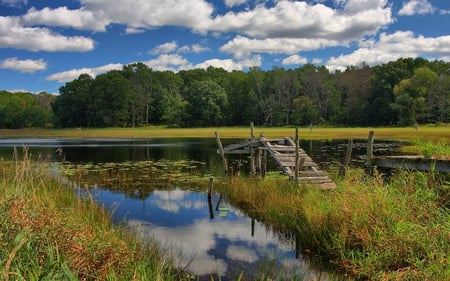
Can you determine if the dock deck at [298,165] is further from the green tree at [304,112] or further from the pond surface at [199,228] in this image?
the green tree at [304,112]

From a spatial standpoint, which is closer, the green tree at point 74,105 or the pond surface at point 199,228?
the pond surface at point 199,228

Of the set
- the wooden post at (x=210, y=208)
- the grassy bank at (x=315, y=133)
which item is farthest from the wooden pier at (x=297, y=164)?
the grassy bank at (x=315, y=133)

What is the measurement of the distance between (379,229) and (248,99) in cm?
9821

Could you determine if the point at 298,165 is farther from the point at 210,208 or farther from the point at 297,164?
the point at 210,208

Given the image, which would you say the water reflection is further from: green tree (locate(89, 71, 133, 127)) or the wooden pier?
green tree (locate(89, 71, 133, 127))

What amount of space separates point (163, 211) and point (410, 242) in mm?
9179

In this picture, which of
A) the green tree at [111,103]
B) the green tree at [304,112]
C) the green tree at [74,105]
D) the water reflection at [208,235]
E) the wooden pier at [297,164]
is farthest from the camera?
the green tree at [74,105]

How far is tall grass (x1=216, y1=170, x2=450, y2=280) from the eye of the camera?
7.11 m

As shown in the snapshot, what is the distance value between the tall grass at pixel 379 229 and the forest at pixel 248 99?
241ft

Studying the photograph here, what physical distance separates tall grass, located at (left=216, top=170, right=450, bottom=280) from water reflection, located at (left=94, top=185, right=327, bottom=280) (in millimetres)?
711

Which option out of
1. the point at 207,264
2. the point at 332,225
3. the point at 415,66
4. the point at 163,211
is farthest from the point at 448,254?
the point at 415,66

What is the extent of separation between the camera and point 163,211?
14594mm

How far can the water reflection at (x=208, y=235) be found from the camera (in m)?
8.73

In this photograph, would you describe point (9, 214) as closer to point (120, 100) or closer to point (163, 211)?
point (163, 211)
